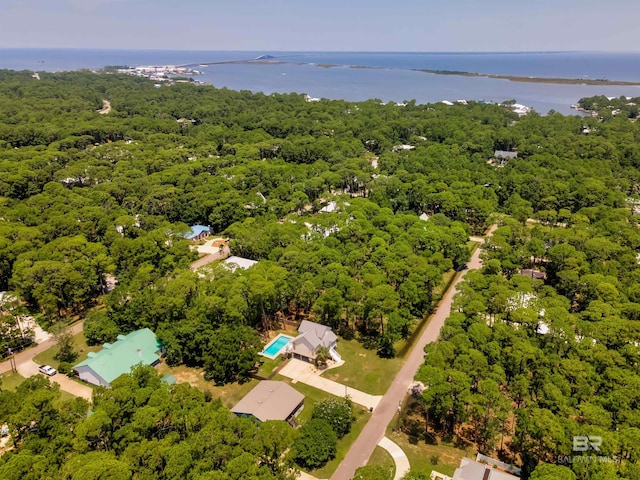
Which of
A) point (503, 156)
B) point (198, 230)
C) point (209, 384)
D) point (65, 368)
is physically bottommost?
point (209, 384)

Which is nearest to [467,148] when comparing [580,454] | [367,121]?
[367,121]

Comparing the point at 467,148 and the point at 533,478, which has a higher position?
the point at 467,148

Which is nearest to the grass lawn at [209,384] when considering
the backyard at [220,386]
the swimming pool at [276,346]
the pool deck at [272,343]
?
the backyard at [220,386]

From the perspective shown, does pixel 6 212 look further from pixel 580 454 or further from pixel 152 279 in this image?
pixel 580 454

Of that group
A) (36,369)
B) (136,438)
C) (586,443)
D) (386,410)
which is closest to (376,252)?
(386,410)

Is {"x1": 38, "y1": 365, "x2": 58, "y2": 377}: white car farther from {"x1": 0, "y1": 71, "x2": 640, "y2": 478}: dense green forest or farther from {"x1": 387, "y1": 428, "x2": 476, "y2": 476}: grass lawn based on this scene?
{"x1": 387, "y1": 428, "x2": 476, "y2": 476}: grass lawn

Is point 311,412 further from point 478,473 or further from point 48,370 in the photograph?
point 48,370

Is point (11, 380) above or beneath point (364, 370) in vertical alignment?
beneath
